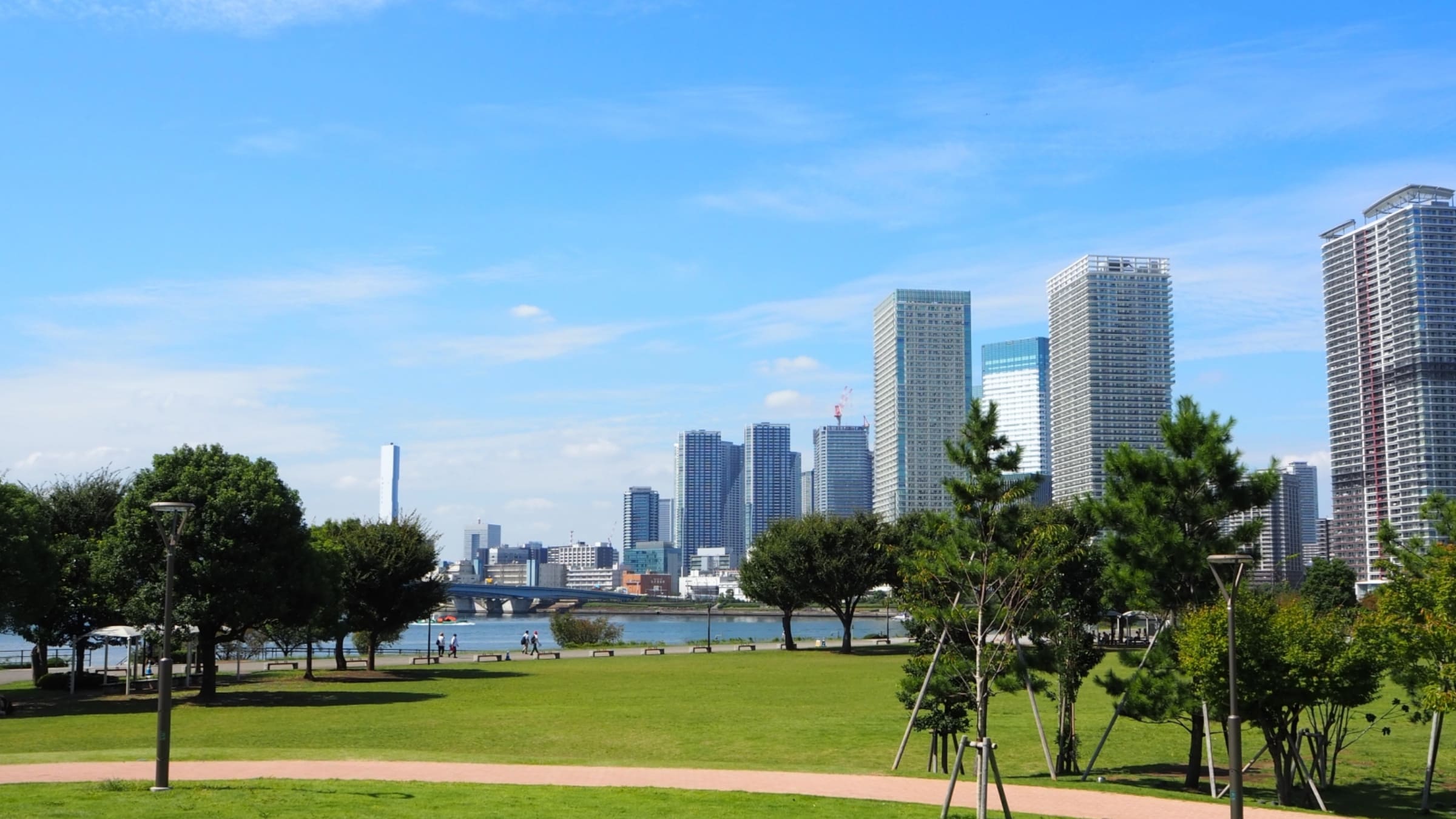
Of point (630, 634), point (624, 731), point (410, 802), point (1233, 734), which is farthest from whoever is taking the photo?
point (630, 634)

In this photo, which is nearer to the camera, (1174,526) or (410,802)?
(410,802)

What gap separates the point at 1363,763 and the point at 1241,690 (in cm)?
836

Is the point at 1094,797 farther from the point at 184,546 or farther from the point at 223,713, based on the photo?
the point at 184,546

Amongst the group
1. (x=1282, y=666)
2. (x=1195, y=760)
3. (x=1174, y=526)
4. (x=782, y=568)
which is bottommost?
(x=1195, y=760)

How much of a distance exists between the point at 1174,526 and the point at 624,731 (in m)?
13.6

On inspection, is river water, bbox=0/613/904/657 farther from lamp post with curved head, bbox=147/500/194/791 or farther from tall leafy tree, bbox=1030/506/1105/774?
lamp post with curved head, bbox=147/500/194/791

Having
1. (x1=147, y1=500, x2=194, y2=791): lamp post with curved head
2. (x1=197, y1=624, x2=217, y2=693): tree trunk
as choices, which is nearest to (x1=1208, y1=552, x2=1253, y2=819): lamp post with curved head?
(x1=147, y1=500, x2=194, y2=791): lamp post with curved head

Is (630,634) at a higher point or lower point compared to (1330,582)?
lower

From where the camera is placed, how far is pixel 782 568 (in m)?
74.5

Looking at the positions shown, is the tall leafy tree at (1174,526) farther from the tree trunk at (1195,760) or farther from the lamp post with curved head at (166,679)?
the lamp post with curved head at (166,679)

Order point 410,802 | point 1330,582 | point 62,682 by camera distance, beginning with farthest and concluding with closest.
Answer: point 1330,582, point 62,682, point 410,802

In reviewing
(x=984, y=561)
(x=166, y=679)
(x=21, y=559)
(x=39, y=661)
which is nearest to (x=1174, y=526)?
(x=984, y=561)

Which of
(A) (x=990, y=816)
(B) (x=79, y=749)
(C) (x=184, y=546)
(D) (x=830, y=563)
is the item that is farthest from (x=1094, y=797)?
(D) (x=830, y=563)

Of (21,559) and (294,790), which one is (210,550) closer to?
(21,559)
